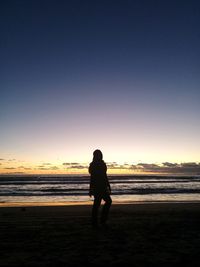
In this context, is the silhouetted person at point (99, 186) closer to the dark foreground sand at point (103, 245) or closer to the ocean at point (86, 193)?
the dark foreground sand at point (103, 245)

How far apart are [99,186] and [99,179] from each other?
0.19m

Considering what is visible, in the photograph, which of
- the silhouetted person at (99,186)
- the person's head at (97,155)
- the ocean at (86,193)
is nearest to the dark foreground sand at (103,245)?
the silhouetted person at (99,186)

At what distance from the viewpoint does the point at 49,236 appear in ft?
24.6

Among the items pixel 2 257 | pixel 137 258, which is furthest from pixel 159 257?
pixel 2 257

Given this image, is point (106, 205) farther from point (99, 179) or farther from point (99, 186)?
point (99, 179)

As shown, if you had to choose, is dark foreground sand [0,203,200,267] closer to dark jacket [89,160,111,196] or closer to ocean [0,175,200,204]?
dark jacket [89,160,111,196]

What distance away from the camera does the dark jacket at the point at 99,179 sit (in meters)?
8.98

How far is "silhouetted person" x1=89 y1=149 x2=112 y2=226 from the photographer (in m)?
8.94

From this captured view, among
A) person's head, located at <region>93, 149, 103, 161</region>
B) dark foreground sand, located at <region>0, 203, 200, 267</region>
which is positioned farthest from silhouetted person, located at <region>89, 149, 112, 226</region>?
dark foreground sand, located at <region>0, 203, 200, 267</region>

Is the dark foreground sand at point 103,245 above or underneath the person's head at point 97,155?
underneath

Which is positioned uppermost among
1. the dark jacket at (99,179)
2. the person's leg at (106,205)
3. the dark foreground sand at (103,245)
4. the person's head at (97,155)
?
the person's head at (97,155)

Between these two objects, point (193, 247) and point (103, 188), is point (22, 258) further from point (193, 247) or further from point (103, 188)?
point (103, 188)

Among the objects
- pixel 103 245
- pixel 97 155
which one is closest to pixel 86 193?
pixel 97 155

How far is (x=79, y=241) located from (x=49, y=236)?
1018mm
